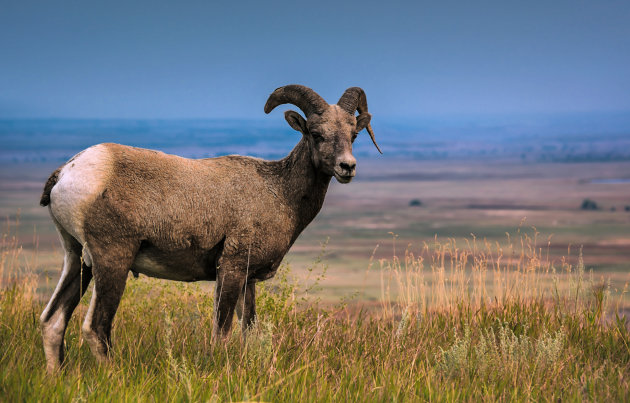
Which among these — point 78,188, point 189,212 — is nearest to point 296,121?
point 189,212

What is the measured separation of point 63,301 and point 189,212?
5.43 ft

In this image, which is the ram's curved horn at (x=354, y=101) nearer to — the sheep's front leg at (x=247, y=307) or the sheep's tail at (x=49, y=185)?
the sheep's front leg at (x=247, y=307)

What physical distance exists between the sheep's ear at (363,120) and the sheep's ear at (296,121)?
25.7 inches

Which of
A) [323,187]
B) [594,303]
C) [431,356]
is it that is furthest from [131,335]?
[594,303]

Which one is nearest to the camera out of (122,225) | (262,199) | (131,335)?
(122,225)

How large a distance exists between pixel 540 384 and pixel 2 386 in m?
5.12

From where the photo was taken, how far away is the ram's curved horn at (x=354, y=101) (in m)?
7.93

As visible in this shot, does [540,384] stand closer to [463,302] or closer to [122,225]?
[463,302]

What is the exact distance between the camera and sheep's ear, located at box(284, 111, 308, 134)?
7617 millimetres

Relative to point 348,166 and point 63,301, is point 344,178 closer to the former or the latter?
point 348,166

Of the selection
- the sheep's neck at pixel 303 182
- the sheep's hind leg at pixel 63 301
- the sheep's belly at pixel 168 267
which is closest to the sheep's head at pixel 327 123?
the sheep's neck at pixel 303 182

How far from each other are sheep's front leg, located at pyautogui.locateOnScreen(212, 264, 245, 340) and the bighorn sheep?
0.01 meters

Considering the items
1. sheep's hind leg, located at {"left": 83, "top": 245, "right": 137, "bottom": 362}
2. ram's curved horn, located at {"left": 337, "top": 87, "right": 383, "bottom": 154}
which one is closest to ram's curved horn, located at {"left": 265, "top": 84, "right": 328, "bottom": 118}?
ram's curved horn, located at {"left": 337, "top": 87, "right": 383, "bottom": 154}

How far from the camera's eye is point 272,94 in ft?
26.3
